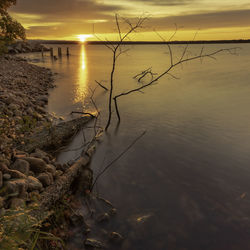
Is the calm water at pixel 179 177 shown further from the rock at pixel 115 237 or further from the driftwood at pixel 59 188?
the driftwood at pixel 59 188

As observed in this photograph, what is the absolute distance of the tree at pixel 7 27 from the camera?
952 cm

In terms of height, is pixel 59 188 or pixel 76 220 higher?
pixel 59 188

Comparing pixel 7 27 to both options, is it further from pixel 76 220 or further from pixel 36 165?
pixel 76 220

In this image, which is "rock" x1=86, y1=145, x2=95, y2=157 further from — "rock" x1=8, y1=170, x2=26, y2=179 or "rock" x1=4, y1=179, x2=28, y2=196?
"rock" x1=4, y1=179, x2=28, y2=196

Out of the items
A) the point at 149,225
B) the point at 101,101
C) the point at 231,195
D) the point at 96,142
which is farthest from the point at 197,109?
the point at 149,225

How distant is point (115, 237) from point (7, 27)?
923 cm

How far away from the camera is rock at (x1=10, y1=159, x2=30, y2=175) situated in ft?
17.3

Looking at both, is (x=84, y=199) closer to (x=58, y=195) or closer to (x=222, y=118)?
(x=58, y=195)

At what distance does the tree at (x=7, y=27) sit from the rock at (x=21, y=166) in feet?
21.9

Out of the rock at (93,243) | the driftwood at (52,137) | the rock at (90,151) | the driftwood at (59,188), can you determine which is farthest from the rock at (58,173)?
the rock at (93,243)

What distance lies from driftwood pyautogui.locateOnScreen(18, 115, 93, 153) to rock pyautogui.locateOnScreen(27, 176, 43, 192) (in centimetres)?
212

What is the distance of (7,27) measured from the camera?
952cm

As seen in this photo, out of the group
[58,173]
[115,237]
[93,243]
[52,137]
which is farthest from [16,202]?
[52,137]

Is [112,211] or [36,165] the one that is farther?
[36,165]
